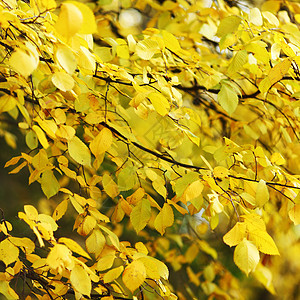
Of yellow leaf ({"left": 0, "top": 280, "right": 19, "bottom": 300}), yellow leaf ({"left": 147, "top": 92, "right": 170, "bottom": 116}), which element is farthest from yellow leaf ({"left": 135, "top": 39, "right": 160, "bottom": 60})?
yellow leaf ({"left": 0, "top": 280, "right": 19, "bottom": 300})

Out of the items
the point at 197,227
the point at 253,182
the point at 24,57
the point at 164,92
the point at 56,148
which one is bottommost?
the point at 197,227

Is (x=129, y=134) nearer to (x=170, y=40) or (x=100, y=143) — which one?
(x=100, y=143)

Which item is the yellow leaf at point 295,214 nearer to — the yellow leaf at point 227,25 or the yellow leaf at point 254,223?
the yellow leaf at point 254,223

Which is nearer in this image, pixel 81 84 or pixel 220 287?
pixel 81 84

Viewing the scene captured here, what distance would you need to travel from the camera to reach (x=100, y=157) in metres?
1.09

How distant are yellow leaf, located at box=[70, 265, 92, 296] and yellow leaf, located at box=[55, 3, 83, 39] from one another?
45 cm

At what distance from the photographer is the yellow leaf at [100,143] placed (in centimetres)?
94

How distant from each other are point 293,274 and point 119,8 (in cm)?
234

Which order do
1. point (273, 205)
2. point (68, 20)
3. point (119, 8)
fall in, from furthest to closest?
point (119, 8), point (273, 205), point (68, 20)

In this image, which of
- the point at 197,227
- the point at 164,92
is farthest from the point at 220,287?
the point at 164,92

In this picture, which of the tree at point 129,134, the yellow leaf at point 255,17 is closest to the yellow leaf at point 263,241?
the tree at point 129,134

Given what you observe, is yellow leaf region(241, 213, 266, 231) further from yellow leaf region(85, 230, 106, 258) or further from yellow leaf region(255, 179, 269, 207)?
yellow leaf region(85, 230, 106, 258)

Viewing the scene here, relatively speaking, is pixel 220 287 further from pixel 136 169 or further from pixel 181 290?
pixel 136 169

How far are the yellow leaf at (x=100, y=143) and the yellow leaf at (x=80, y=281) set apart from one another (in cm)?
28
